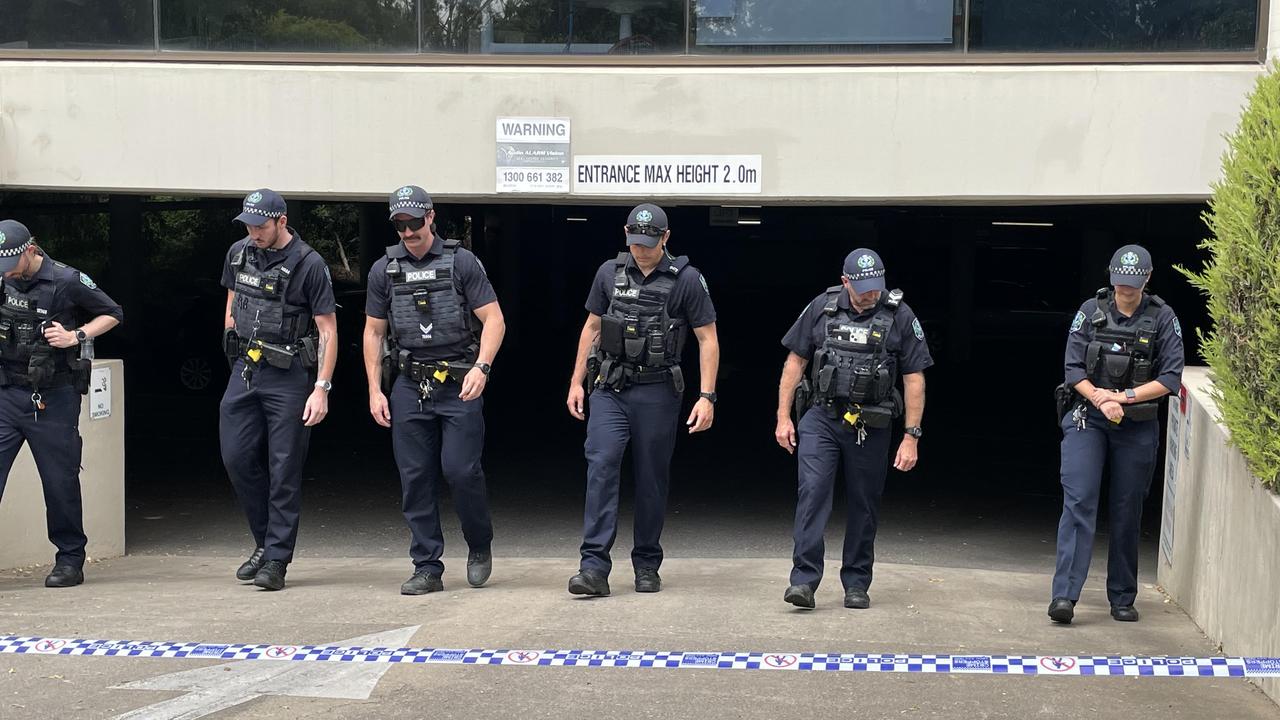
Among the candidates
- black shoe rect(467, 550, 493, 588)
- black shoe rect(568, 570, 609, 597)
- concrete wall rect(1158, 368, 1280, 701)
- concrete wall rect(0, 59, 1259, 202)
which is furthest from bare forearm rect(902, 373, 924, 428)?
black shoe rect(467, 550, 493, 588)

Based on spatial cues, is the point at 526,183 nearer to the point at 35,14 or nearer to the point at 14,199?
the point at 35,14

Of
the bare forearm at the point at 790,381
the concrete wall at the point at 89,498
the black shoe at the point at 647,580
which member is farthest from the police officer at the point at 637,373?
the concrete wall at the point at 89,498

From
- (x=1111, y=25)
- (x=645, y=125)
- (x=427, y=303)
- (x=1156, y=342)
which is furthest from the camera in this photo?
(x=645, y=125)

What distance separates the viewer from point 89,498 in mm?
8109

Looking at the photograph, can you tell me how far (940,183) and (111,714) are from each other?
5.46m

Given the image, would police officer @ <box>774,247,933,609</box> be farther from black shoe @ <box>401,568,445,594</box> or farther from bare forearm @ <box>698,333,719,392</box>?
black shoe @ <box>401,568,445,594</box>

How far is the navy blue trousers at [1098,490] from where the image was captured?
6.13 meters

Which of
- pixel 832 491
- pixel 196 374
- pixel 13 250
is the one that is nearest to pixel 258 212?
pixel 13 250

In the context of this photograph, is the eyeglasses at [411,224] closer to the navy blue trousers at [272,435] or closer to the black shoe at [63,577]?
A: the navy blue trousers at [272,435]

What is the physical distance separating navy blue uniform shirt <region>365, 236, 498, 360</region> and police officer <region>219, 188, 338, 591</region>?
224 millimetres

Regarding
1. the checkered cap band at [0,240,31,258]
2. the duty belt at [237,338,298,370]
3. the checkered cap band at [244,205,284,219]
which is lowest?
the duty belt at [237,338,298,370]

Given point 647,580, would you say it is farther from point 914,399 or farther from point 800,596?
point 914,399

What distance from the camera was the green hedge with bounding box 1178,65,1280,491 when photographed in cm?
521

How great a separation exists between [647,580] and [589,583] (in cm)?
40
